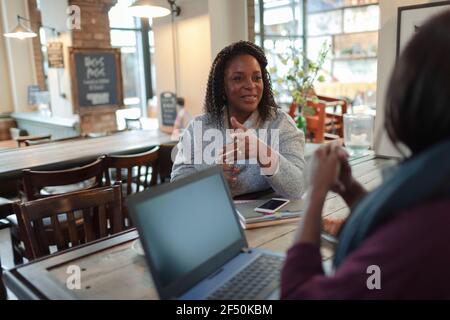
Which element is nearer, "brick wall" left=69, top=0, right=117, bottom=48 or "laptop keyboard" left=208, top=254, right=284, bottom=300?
"laptop keyboard" left=208, top=254, right=284, bottom=300

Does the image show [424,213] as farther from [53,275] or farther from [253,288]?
[53,275]

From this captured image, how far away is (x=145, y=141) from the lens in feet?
12.0

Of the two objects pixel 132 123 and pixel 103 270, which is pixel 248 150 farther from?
pixel 132 123

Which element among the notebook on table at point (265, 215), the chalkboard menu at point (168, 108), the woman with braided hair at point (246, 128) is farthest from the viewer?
the chalkboard menu at point (168, 108)

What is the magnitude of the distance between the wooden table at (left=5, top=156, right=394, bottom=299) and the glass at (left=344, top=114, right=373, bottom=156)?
4.03 ft

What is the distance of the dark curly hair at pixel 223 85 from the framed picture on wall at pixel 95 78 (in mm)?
3653

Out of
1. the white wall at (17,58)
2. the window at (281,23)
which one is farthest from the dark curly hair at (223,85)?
the window at (281,23)

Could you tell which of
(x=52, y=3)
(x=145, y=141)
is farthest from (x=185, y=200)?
(x=52, y=3)

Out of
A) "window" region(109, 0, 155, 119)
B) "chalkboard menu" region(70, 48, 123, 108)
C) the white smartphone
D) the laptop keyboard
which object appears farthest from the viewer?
"window" region(109, 0, 155, 119)

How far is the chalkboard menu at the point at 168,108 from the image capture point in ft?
13.6

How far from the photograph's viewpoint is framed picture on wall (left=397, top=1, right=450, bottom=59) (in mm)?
2013

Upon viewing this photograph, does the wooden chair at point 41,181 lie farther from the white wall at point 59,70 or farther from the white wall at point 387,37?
the white wall at point 59,70

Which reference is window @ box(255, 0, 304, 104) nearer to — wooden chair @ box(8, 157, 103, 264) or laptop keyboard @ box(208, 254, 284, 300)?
wooden chair @ box(8, 157, 103, 264)

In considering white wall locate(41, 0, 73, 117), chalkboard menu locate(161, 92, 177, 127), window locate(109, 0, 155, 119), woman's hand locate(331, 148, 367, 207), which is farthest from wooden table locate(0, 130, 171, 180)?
window locate(109, 0, 155, 119)
